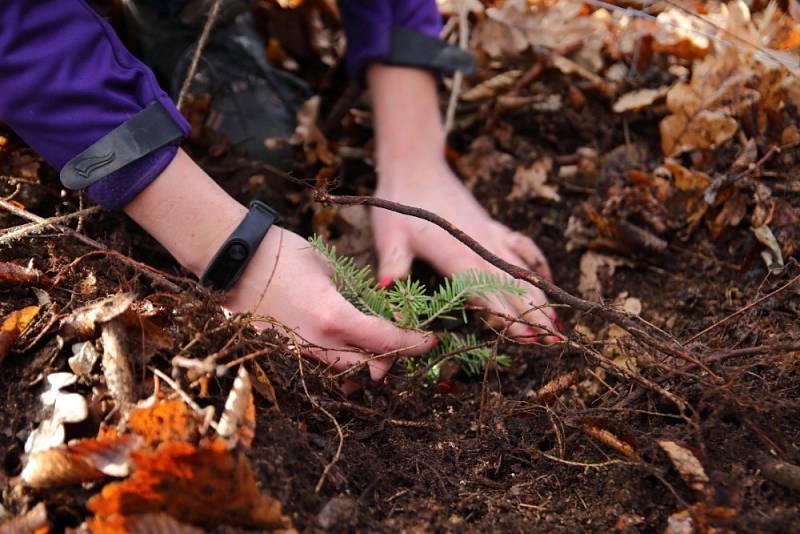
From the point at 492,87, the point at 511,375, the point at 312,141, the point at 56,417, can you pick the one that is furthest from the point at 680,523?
the point at 492,87

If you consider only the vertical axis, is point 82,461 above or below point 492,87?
below

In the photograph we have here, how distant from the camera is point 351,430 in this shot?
1.35 metres

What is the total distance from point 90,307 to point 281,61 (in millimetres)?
1667

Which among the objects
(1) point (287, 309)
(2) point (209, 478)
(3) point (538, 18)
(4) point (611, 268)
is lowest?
(4) point (611, 268)

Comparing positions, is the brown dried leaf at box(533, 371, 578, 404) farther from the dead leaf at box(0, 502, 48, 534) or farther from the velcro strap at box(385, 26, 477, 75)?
the velcro strap at box(385, 26, 477, 75)

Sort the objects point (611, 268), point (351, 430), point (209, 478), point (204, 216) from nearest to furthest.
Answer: point (209, 478), point (351, 430), point (204, 216), point (611, 268)

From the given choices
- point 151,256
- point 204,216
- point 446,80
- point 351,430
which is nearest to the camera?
point 351,430

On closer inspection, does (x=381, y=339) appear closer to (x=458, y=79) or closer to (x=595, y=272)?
(x=595, y=272)

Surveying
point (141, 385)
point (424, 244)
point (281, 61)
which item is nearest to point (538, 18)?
point (281, 61)

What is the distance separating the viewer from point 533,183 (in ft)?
7.41

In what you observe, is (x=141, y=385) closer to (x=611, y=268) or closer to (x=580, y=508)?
(x=580, y=508)

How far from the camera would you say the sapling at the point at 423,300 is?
4.97 feet

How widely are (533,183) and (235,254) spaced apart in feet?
3.64

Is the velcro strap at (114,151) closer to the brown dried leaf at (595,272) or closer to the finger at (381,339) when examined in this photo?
the finger at (381,339)
